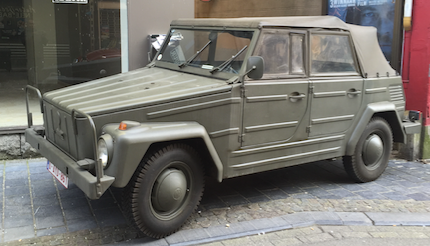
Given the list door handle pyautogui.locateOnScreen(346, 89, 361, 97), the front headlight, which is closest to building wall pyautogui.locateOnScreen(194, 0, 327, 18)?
door handle pyautogui.locateOnScreen(346, 89, 361, 97)

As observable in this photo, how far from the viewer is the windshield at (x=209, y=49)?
15.2ft

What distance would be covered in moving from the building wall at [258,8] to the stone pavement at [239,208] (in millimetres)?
4344

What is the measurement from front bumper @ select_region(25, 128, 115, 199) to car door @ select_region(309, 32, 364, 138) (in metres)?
2.54

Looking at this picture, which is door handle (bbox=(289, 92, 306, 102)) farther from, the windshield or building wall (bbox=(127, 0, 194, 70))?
building wall (bbox=(127, 0, 194, 70))

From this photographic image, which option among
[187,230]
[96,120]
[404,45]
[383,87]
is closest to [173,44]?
[96,120]

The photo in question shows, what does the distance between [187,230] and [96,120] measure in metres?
1.38

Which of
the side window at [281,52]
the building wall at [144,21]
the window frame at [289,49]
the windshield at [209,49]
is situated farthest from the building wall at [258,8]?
the windshield at [209,49]

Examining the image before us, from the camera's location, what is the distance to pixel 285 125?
4805mm

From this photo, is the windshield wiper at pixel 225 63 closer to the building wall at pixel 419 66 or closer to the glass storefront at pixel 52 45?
the glass storefront at pixel 52 45

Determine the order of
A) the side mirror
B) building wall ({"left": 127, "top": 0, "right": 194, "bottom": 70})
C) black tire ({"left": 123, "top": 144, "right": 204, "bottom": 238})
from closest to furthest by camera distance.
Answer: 1. black tire ({"left": 123, "top": 144, "right": 204, "bottom": 238})
2. the side mirror
3. building wall ({"left": 127, "top": 0, "right": 194, "bottom": 70})

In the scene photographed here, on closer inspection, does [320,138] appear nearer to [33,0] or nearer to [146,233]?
[146,233]

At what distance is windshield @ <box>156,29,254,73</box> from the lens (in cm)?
462

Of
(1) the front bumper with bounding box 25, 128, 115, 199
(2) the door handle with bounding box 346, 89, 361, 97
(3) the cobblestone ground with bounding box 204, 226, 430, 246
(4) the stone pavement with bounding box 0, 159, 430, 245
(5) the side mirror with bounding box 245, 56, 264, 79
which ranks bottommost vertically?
(3) the cobblestone ground with bounding box 204, 226, 430, 246

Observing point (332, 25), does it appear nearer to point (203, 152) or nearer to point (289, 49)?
point (289, 49)
